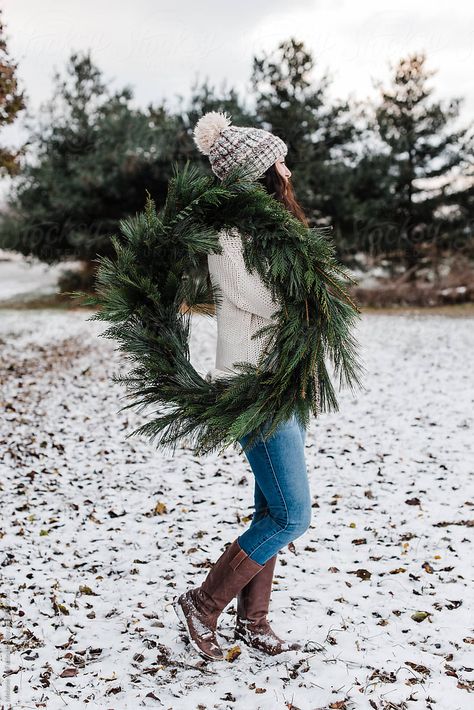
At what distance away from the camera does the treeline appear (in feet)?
58.7

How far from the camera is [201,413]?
266 cm

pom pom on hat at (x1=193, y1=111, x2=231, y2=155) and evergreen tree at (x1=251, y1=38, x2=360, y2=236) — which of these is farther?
evergreen tree at (x1=251, y1=38, x2=360, y2=236)

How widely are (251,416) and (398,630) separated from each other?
1481mm

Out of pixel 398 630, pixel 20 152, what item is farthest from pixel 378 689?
pixel 20 152

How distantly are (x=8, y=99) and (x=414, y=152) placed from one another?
1416cm

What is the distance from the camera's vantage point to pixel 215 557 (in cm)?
390

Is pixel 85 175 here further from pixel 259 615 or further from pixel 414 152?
pixel 259 615

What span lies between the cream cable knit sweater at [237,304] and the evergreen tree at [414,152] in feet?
57.8

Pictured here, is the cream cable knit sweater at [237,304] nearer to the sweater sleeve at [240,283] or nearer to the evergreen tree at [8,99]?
the sweater sleeve at [240,283]

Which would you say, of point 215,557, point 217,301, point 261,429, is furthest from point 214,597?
point 217,301

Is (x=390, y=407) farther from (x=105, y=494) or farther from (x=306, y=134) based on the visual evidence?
(x=306, y=134)

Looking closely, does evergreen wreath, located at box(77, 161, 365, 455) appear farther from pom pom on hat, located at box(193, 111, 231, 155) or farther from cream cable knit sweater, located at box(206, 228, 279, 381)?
pom pom on hat, located at box(193, 111, 231, 155)

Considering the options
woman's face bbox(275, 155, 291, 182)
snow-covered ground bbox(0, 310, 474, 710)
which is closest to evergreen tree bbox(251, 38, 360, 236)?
snow-covered ground bbox(0, 310, 474, 710)

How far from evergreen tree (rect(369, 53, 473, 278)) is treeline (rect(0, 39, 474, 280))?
0.03m
